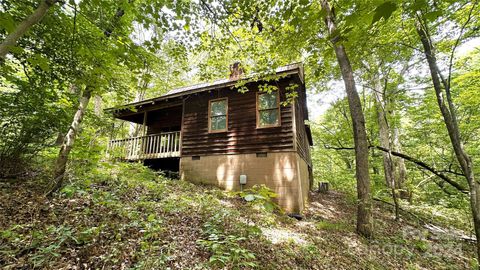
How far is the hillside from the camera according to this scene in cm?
287

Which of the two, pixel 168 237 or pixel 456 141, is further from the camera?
pixel 456 141

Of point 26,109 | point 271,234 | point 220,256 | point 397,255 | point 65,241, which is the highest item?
point 26,109

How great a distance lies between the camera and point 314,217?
304 inches

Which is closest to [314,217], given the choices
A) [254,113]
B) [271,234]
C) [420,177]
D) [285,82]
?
[271,234]

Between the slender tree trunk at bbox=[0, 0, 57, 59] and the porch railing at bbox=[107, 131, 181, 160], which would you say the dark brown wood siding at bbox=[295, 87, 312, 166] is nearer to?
the porch railing at bbox=[107, 131, 181, 160]

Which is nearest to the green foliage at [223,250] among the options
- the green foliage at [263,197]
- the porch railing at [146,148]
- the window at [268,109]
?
the green foliage at [263,197]

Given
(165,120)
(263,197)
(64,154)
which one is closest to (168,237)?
(263,197)

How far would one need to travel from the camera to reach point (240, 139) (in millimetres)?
8781

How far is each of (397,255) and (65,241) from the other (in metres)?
7.02

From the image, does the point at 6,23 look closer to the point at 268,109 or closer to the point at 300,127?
the point at 268,109

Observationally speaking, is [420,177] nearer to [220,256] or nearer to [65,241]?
[220,256]

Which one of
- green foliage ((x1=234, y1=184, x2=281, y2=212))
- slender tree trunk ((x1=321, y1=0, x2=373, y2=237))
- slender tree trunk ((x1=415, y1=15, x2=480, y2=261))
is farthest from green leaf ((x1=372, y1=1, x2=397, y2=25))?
slender tree trunk ((x1=321, y1=0, x2=373, y2=237))

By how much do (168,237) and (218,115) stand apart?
21.3ft

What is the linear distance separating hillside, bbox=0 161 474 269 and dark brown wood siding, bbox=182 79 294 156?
2553 millimetres
